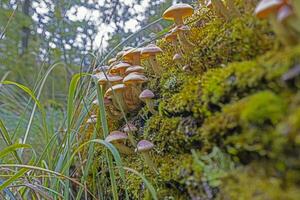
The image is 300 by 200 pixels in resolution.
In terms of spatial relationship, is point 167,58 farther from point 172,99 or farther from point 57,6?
point 57,6

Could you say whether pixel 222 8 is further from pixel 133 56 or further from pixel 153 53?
pixel 133 56

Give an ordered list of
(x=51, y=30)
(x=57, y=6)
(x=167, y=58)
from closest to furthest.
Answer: (x=167, y=58) < (x=57, y=6) < (x=51, y=30)

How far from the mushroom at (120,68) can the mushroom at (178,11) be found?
0.72ft

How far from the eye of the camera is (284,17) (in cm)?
51

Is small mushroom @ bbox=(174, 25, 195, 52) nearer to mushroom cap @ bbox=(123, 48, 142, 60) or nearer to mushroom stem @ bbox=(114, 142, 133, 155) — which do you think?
mushroom cap @ bbox=(123, 48, 142, 60)

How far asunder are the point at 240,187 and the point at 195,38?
601mm

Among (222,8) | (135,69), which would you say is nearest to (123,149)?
(135,69)

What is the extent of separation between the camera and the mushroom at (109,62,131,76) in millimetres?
1130

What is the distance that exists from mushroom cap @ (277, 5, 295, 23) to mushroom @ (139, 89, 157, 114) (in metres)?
0.55

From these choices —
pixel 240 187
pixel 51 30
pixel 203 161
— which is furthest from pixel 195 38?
pixel 51 30

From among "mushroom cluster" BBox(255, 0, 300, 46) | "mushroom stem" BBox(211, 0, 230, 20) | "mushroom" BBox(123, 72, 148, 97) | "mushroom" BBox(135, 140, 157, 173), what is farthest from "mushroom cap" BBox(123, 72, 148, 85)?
"mushroom cluster" BBox(255, 0, 300, 46)

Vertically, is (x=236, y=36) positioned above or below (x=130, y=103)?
above

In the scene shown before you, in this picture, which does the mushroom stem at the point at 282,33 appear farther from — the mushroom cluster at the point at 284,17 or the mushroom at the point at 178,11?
the mushroom at the point at 178,11

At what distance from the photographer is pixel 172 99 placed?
3.07 ft
